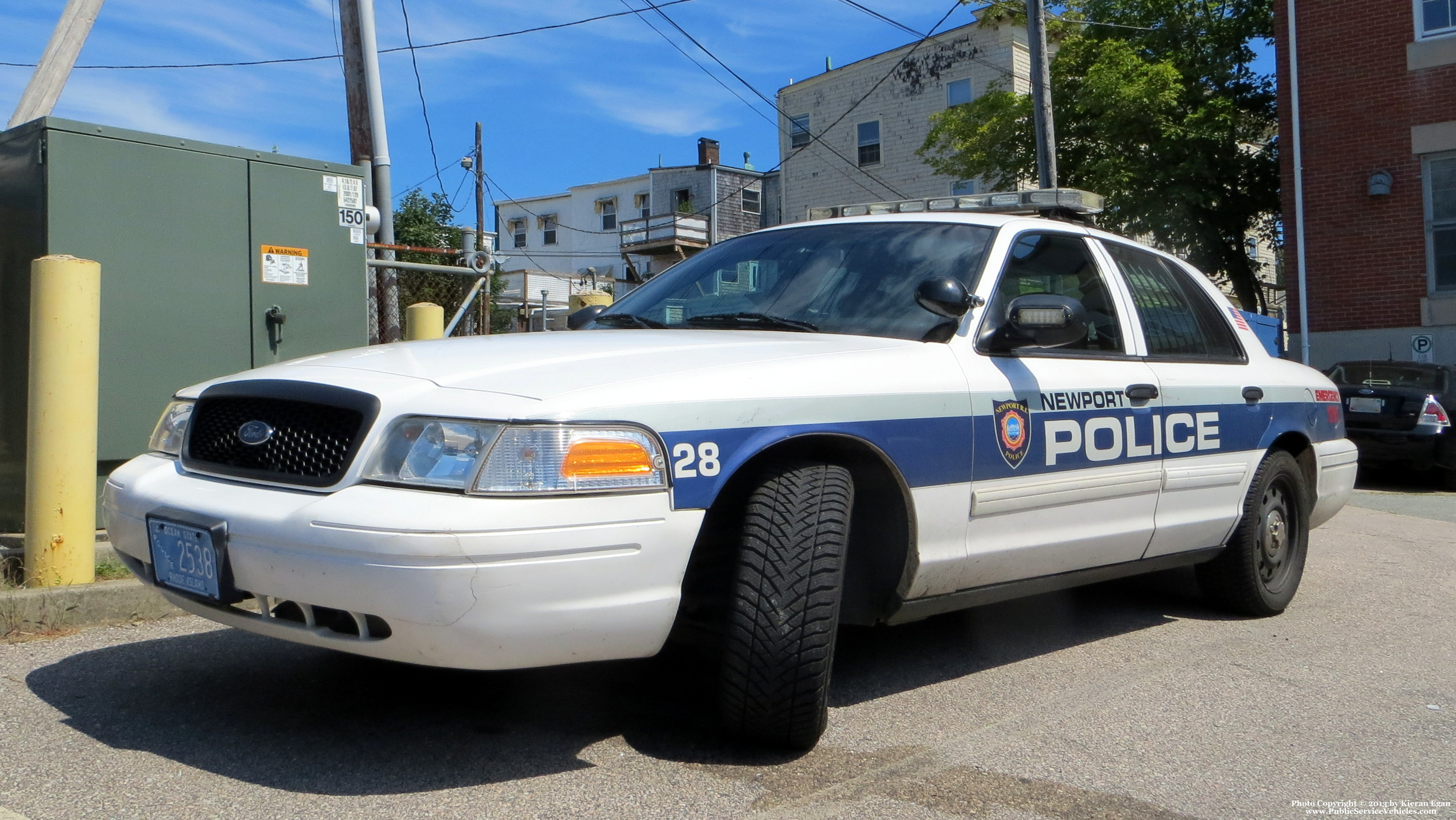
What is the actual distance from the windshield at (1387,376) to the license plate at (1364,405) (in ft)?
1.00

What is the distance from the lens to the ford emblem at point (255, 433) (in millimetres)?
3158

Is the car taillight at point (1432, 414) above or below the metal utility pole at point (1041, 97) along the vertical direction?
below

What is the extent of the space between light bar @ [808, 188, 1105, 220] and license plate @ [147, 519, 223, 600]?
2873 mm

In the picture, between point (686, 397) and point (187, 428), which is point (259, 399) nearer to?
point (187, 428)

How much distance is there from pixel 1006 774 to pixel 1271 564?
2739mm

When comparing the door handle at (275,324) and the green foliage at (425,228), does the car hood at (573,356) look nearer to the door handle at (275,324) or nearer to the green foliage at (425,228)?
the door handle at (275,324)

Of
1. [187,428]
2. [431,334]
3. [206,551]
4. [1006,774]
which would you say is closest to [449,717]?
[206,551]

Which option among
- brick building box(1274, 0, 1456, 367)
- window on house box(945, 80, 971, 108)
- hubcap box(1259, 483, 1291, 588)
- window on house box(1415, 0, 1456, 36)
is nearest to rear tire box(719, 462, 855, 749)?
hubcap box(1259, 483, 1291, 588)

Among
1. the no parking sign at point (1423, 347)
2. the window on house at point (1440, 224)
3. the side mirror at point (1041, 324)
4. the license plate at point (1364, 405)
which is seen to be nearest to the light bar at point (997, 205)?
the side mirror at point (1041, 324)

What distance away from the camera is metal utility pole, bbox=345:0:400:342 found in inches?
378

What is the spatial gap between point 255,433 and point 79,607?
1941 mm

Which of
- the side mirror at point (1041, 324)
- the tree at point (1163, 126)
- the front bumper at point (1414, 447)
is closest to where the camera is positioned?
the side mirror at point (1041, 324)

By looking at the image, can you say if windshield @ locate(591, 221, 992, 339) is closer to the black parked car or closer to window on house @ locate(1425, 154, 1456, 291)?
the black parked car

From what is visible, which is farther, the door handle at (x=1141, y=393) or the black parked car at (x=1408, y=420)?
the black parked car at (x=1408, y=420)
